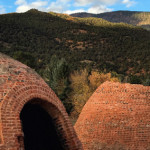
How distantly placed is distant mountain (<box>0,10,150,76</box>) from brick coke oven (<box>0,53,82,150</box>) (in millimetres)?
32976

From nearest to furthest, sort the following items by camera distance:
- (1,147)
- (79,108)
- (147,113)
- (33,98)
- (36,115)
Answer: (1,147), (33,98), (36,115), (147,113), (79,108)

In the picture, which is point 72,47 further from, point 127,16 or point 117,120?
point 127,16

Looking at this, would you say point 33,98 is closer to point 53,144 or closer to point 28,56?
point 53,144

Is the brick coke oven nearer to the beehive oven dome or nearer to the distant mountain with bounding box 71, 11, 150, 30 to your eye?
the beehive oven dome

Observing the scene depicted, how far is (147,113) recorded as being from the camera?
33.5 feet

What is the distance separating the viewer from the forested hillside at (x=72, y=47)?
36.4 m

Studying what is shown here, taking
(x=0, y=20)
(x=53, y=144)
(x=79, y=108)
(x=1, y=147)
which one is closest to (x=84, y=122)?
(x=53, y=144)

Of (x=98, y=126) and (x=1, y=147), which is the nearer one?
(x=1, y=147)

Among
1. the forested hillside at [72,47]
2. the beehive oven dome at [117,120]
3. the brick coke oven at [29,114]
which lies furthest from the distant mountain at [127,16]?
the brick coke oven at [29,114]

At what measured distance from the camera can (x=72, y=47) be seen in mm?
53250

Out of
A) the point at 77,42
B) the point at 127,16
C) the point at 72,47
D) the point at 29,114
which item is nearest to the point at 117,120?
the point at 29,114

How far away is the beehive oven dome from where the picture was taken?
9.90 metres

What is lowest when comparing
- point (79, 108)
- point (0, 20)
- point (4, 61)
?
point (79, 108)

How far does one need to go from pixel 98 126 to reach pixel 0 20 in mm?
46398
